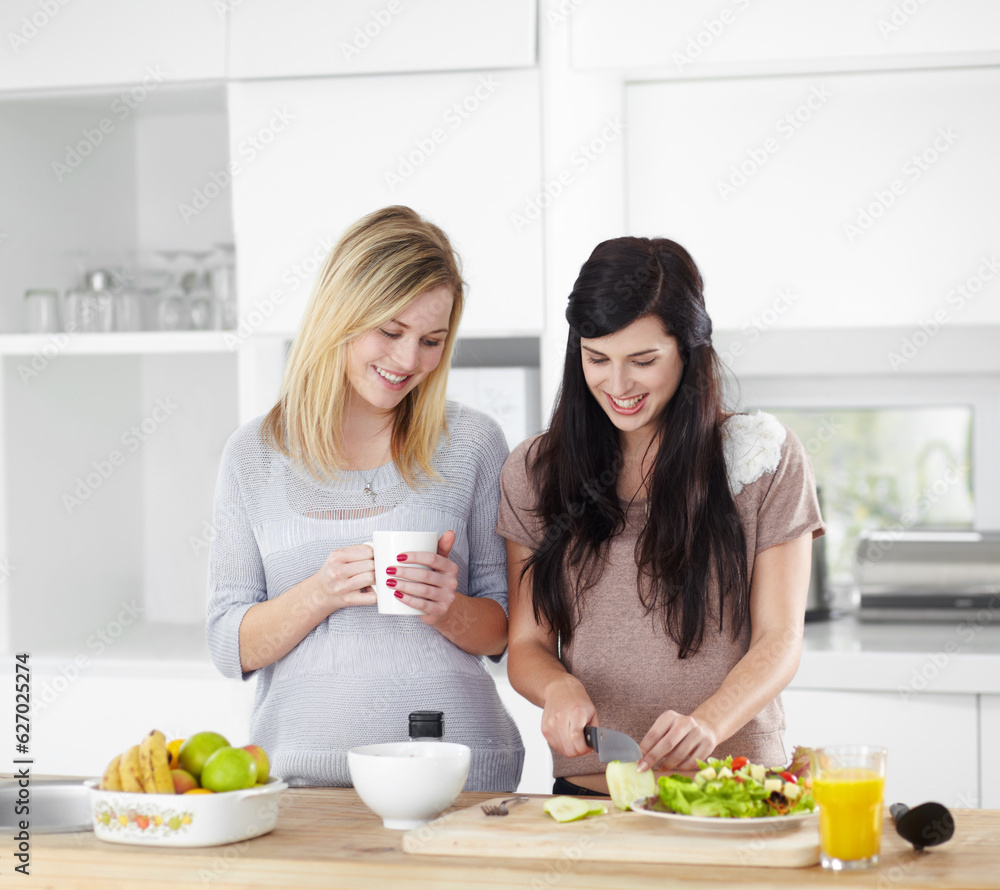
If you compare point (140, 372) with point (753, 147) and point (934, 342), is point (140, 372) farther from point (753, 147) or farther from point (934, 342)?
point (934, 342)

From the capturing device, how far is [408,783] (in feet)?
3.40

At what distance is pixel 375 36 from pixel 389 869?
1.76m

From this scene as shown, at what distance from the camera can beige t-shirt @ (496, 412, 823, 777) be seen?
52.1 inches

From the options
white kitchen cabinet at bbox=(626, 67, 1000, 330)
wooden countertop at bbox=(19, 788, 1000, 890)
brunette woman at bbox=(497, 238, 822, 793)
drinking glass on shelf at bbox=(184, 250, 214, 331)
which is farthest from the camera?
drinking glass on shelf at bbox=(184, 250, 214, 331)

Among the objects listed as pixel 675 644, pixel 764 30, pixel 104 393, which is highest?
pixel 764 30

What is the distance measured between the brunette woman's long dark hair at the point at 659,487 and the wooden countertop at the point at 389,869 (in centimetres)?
37

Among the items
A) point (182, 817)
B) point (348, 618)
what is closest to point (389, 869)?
point (182, 817)

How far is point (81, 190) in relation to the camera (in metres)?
2.74

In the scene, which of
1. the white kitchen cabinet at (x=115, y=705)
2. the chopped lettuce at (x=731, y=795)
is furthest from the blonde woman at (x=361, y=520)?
the white kitchen cabinet at (x=115, y=705)

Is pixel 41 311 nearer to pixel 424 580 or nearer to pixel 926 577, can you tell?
pixel 424 580

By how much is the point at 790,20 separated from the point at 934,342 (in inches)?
36.4

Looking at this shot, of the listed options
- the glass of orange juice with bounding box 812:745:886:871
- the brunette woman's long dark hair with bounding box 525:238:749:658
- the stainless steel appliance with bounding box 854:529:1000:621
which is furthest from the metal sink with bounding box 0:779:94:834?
the stainless steel appliance with bounding box 854:529:1000:621

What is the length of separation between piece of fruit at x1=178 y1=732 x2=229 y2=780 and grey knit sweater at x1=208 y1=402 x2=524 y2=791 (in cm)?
26

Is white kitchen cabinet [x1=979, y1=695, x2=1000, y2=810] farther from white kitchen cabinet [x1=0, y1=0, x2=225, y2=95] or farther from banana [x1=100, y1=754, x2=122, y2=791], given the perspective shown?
white kitchen cabinet [x1=0, y1=0, x2=225, y2=95]
